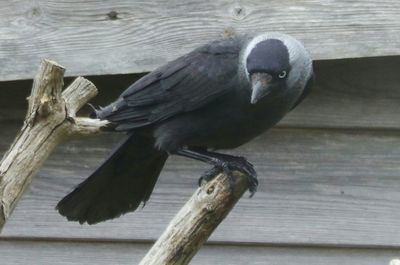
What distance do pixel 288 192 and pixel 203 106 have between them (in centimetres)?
43

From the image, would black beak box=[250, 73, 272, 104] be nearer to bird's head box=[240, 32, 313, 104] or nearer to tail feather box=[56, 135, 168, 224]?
bird's head box=[240, 32, 313, 104]

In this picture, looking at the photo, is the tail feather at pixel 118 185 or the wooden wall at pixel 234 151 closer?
the tail feather at pixel 118 185

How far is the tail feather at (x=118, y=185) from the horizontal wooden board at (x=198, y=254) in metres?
0.24

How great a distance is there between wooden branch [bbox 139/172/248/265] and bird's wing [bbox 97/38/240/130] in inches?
18.3

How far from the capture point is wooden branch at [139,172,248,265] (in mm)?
2330

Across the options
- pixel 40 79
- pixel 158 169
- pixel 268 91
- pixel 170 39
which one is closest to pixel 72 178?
pixel 158 169

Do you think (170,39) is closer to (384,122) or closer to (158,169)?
(158,169)

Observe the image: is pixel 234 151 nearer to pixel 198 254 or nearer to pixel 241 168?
pixel 198 254

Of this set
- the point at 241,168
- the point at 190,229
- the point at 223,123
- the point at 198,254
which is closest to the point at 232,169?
the point at 241,168

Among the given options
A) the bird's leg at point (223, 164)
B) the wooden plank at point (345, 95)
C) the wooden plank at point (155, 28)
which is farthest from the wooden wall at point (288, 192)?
the bird's leg at point (223, 164)

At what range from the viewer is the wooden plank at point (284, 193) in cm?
316

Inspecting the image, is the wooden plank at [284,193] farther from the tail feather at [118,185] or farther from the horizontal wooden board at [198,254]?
the tail feather at [118,185]

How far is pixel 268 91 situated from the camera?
276 cm

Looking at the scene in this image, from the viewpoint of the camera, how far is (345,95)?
315 cm
